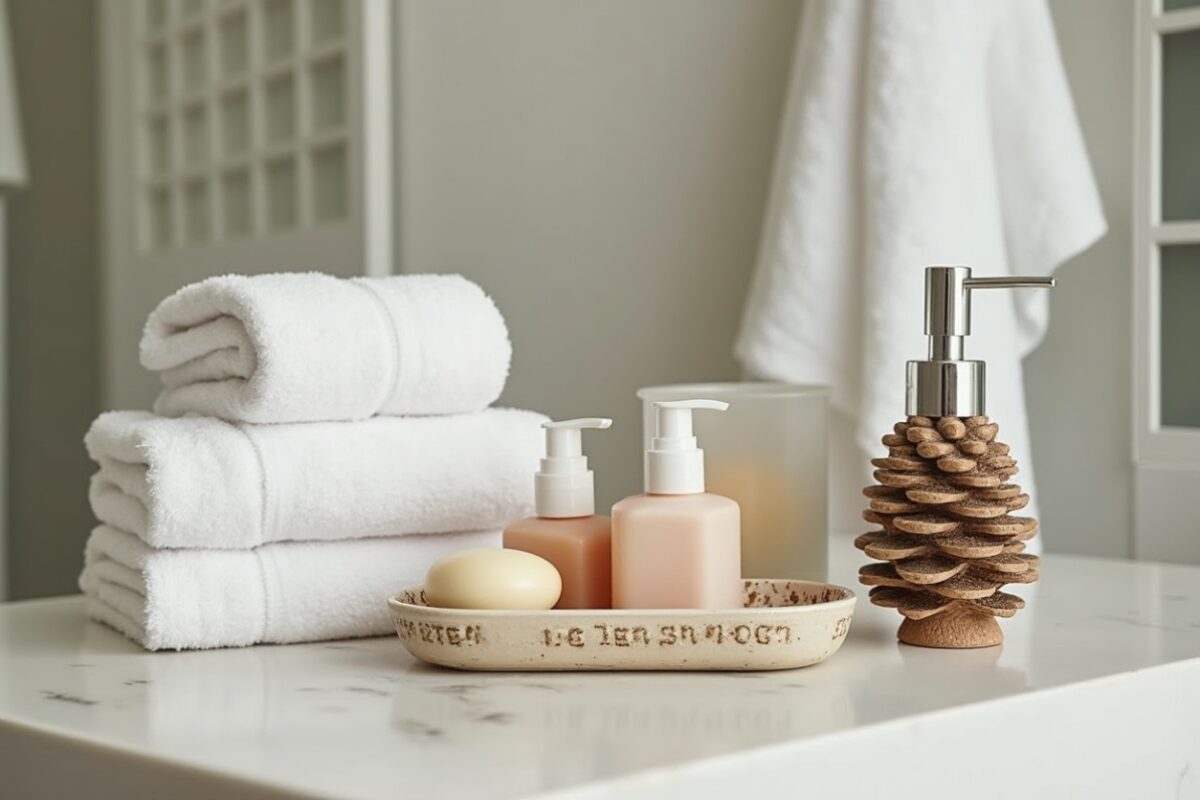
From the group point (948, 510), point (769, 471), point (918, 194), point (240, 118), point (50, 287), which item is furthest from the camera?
point (50, 287)

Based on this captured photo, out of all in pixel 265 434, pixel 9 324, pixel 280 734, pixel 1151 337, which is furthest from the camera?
pixel 9 324

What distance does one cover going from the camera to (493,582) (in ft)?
1.89

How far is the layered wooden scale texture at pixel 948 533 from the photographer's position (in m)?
0.59

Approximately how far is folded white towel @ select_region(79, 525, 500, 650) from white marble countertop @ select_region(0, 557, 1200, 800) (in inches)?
0.5

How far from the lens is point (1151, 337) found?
1.08 metres

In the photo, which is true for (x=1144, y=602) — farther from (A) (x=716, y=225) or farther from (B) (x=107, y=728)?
(A) (x=716, y=225)

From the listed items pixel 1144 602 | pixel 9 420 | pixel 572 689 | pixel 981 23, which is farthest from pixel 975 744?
pixel 9 420

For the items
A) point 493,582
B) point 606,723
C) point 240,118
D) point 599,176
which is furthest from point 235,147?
point 606,723

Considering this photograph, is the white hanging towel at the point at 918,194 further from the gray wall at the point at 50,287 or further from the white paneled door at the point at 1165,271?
the gray wall at the point at 50,287

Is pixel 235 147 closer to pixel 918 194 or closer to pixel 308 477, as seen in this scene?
pixel 918 194

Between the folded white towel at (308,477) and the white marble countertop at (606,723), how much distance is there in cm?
6

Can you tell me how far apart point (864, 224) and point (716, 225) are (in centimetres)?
31

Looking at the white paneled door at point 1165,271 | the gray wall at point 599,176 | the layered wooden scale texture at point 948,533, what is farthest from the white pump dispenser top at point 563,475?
the gray wall at point 599,176

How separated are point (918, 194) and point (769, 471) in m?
0.45
